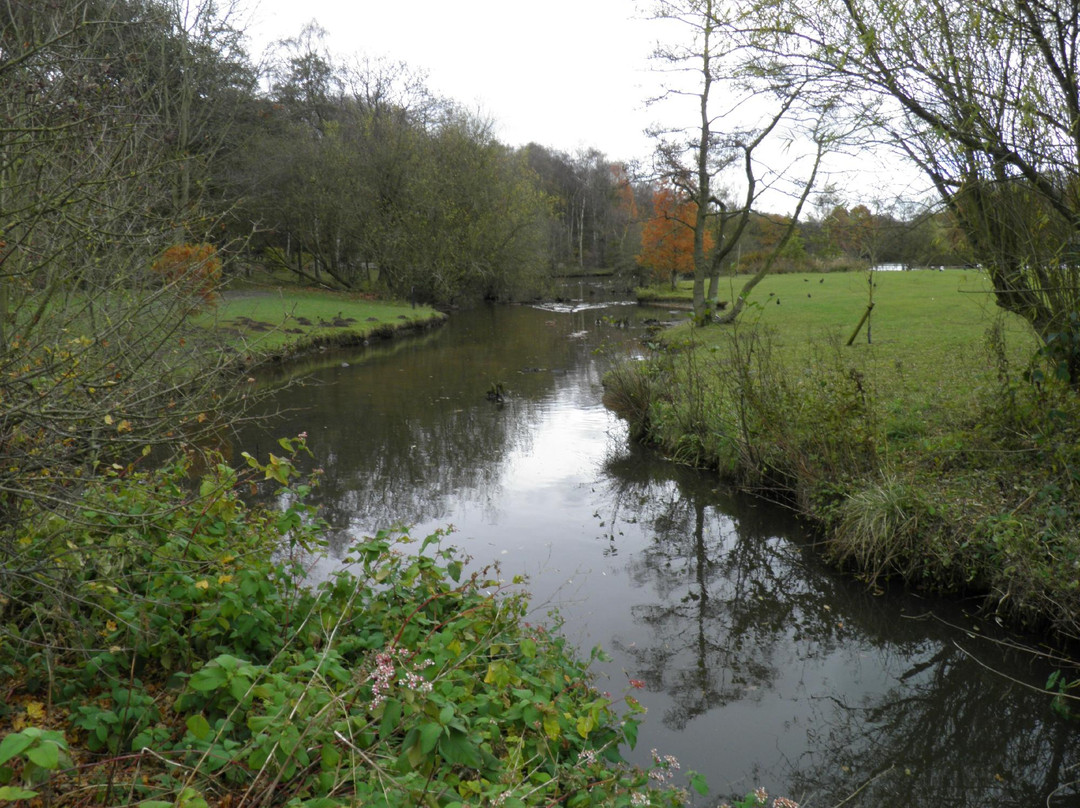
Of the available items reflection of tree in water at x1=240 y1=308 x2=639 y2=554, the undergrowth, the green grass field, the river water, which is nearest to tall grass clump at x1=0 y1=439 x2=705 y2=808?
the river water

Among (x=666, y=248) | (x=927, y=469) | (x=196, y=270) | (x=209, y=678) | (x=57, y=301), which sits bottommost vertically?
(x=927, y=469)

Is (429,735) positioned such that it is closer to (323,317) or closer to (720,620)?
(720,620)

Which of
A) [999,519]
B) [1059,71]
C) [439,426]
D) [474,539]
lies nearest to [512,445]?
[439,426]

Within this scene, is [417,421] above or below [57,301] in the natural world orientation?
below

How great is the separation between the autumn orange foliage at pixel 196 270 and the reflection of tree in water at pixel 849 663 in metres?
4.29

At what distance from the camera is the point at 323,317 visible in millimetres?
26516

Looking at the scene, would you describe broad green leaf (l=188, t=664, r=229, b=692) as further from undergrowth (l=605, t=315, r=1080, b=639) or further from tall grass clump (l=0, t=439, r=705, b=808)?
undergrowth (l=605, t=315, r=1080, b=639)

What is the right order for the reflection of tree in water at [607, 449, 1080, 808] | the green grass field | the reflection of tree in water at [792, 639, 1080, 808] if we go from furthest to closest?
the green grass field, the reflection of tree in water at [607, 449, 1080, 808], the reflection of tree in water at [792, 639, 1080, 808]

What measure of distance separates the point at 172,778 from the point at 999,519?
6.54 m

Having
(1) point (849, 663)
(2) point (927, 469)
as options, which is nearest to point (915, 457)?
(2) point (927, 469)

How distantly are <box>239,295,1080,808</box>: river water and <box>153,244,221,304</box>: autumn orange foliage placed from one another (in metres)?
2.94

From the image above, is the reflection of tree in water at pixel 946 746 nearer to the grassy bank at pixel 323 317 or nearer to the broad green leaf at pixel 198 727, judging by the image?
the broad green leaf at pixel 198 727

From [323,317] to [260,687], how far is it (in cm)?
2478

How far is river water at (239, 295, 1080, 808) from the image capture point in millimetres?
4824
